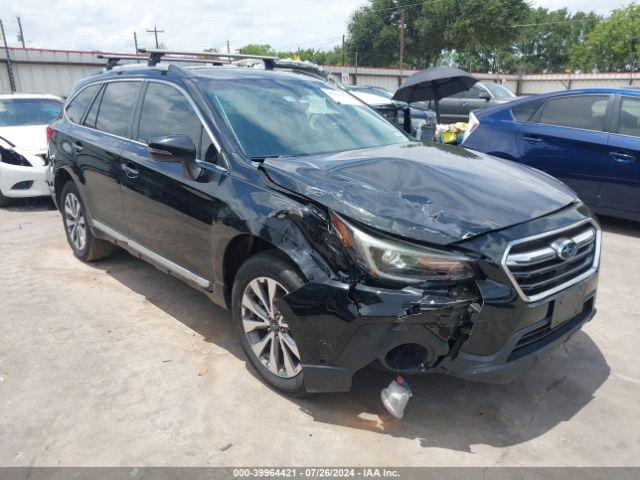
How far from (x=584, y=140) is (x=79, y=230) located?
18.3 feet

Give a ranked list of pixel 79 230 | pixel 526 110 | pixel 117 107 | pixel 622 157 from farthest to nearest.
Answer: pixel 526 110 < pixel 622 157 < pixel 79 230 < pixel 117 107

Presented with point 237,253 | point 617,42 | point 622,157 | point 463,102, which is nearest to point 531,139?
point 622,157

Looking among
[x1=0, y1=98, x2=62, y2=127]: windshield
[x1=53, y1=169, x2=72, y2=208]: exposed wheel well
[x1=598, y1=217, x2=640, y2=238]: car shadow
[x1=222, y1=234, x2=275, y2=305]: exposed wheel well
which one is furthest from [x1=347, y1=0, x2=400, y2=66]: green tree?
[x1=222, y1=234, x2=275, y2=305]: exposed wheel well

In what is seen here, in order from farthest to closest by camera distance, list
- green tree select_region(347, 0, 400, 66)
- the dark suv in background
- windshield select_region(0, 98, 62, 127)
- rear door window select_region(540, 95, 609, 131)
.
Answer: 1. green tree select_region(347, 0, 400, 66)
2. the dark suv in background
3. windshield select_region(0, 98, 62, 127)
4. rear door window select_region(540, 95, 609, 131)

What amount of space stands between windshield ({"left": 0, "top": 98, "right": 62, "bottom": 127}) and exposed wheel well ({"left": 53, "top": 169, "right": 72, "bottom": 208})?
3.89 metres

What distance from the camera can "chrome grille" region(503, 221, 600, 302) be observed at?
2420mm

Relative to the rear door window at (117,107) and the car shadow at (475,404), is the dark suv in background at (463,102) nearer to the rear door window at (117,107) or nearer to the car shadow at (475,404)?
the rear door window at (117,107)

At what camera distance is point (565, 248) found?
2.62 meters

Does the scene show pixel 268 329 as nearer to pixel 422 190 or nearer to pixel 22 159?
pixel 422 190

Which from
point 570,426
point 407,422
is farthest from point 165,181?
point 570,426

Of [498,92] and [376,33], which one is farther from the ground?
[376,33]

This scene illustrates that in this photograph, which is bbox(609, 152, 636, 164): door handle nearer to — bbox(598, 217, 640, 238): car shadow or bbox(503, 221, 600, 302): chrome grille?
bbox(598, 217, 640, 238): car shadow

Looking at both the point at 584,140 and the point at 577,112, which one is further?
the point at 577,112

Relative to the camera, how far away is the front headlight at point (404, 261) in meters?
2.39
